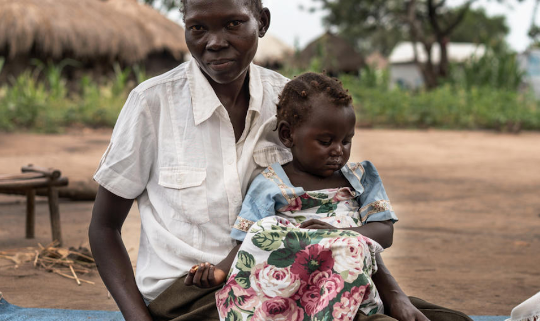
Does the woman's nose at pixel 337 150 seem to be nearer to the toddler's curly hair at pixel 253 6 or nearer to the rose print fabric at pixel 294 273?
the rose print fabric at pixel 294 273

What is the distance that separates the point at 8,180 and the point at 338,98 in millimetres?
2548

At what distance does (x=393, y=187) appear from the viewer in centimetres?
648

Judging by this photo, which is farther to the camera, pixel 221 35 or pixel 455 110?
pixel 455 110

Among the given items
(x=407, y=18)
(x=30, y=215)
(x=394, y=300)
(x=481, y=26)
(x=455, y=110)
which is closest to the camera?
(x=394, y=300)

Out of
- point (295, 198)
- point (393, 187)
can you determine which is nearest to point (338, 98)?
point (295, 198)

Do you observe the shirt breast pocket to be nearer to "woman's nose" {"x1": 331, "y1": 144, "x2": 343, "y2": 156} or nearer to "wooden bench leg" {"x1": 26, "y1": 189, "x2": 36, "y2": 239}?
"woman's nose" {"x1": 331, "y1": 144, "x2": 343, "y2": 156}

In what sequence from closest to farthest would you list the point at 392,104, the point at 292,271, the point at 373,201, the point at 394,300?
1. the point at 292,271
2. the point at 394,300
3. the point at 373,201
4. the point at 392,104

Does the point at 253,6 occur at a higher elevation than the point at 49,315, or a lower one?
higher

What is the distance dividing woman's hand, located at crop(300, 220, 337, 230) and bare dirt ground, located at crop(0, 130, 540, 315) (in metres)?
1.59

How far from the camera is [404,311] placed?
5.53 feet

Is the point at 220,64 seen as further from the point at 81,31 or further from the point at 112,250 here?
the point at 81,31

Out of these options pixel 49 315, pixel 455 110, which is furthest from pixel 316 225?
pixel 455 110

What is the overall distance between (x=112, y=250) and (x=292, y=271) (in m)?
0.61

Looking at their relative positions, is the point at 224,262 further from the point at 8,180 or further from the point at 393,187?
the point at 393,187
